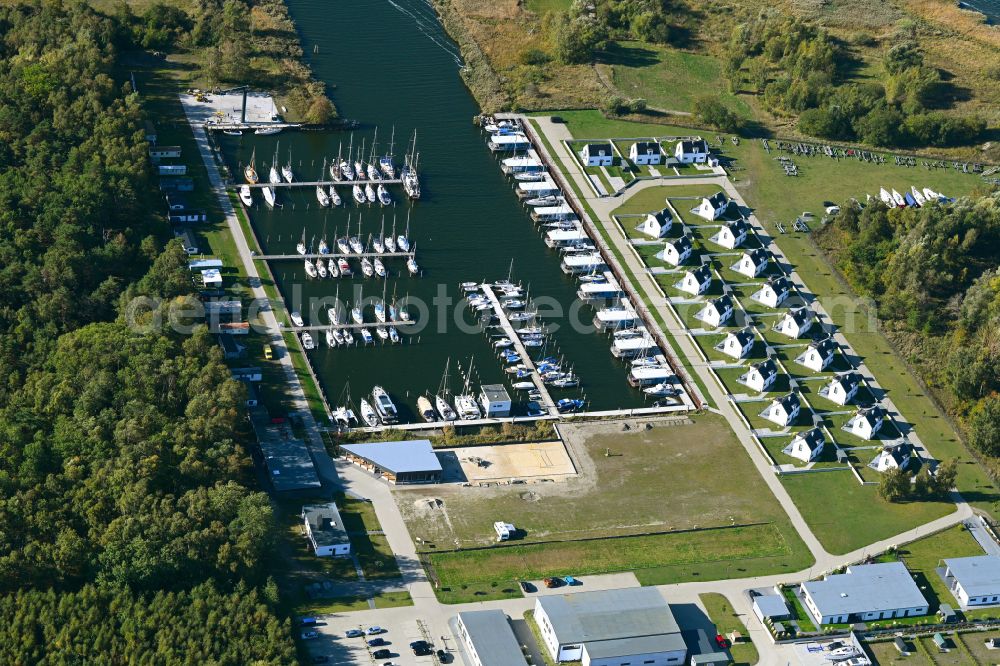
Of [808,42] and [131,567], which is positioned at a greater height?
[808,42]

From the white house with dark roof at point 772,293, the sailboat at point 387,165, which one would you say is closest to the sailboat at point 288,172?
the sailboat at point 387,165

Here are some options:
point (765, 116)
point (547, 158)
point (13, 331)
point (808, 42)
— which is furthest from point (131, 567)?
point (808, 42)

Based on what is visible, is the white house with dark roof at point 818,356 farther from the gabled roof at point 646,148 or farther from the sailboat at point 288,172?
the sailboat at point 288,172

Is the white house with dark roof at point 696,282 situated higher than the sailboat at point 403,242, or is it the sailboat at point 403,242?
the white house with dark roof at point 696,282

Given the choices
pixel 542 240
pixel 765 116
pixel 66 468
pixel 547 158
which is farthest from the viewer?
pixel 765 116

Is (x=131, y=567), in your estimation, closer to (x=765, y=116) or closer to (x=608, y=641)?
(x=608, y=641)

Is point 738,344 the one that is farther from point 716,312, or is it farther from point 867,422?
point 867,422

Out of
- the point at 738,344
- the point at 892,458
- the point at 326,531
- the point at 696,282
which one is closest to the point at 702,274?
the point at 696,282
